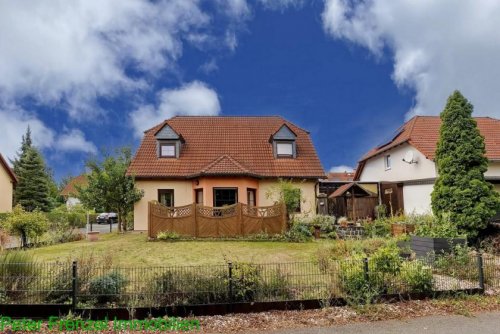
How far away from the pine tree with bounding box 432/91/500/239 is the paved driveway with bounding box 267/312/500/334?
625 centimetres

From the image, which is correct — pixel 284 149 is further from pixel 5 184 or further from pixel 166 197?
pixel 5 184

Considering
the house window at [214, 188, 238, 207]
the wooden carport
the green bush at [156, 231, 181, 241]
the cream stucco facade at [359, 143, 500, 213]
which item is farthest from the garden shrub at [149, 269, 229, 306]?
the cream stucco facade at [359, 143, 500, 213]

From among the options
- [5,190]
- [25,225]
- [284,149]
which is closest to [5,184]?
[5,190]

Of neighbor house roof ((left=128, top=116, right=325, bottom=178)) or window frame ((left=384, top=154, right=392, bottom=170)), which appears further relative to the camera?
window frame ((left=384, top=154, right=392, bottom=170))

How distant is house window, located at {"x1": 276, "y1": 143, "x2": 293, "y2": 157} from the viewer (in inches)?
880

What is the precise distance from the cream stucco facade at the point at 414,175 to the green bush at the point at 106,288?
16.6m

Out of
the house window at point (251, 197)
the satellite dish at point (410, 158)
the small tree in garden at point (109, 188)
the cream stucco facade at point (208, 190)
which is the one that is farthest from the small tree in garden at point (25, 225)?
the satellite dish at point (410, 158)

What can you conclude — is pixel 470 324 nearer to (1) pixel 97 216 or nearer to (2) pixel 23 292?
(2) pixel 23 292

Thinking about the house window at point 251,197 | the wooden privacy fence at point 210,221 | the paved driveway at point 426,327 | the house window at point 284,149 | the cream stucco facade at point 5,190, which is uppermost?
the house window at point 284,149

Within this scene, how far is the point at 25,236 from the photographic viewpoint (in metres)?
15.6

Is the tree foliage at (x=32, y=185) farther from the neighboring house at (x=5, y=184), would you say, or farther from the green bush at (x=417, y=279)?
the green bush at (x=417, y=279)

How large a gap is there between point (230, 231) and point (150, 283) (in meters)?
10.1

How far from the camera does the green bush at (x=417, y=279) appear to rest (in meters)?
6.96

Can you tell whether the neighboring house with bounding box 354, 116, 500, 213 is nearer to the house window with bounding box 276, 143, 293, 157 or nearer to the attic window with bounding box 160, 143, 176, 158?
the house window with bounding box 276, 143, 293, 157
